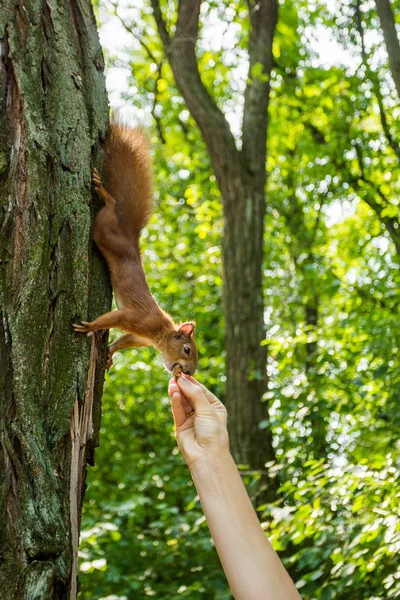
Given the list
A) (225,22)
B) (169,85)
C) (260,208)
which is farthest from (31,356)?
(169,85)

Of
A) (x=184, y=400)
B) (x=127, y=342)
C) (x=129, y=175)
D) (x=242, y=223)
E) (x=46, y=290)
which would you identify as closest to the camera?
(x=46, y=290)

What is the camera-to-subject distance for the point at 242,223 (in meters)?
5.60

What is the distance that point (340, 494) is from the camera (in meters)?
3.06

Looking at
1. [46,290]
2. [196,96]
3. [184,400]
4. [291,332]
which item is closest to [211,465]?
[184,400]

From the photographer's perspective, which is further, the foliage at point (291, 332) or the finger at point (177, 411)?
the foliage at point (291, 332)

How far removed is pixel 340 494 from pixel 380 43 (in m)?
6.38

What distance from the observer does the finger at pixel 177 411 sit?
1.67m

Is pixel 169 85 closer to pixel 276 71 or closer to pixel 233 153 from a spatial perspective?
pixel 276 71

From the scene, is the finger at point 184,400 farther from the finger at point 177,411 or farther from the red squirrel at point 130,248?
the red squirrel at point 130,248

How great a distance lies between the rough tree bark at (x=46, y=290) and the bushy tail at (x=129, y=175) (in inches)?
8.4

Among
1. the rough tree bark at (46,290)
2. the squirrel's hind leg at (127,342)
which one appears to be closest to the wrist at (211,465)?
the rough tree bark at (46,290)

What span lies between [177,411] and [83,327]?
13.1 inches

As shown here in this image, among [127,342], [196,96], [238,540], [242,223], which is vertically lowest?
[238,540]

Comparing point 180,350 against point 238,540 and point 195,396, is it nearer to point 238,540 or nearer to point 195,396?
point 195,396
